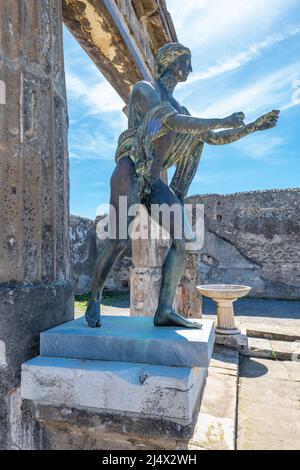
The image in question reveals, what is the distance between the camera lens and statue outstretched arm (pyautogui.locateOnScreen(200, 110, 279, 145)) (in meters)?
1.28

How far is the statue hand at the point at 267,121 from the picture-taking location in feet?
4.16

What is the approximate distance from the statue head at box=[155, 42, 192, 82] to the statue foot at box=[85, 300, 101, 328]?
1286 millimetres

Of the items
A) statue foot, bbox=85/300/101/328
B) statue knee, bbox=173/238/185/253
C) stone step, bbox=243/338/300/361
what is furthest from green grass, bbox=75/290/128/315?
statue knee, bbox=173/238/185/253

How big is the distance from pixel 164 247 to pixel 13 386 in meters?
2.79

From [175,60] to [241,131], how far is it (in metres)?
0.57

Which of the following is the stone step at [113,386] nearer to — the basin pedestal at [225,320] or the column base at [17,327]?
the column base at [17,327]

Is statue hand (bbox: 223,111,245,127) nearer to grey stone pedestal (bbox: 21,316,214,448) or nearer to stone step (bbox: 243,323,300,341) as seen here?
grey stone pedestal (bbox: 21,316,214,448)

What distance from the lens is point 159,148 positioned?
159 cm

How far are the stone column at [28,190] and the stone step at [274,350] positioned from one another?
3.06m

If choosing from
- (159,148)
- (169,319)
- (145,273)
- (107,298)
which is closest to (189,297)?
(145,273)

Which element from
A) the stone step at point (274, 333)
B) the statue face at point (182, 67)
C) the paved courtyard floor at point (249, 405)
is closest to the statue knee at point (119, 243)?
the statue face at point (182, 67)

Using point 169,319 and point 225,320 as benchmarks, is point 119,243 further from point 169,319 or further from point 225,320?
point 225,320

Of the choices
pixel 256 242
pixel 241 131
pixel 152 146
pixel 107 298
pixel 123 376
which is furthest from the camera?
pixel 256 242
